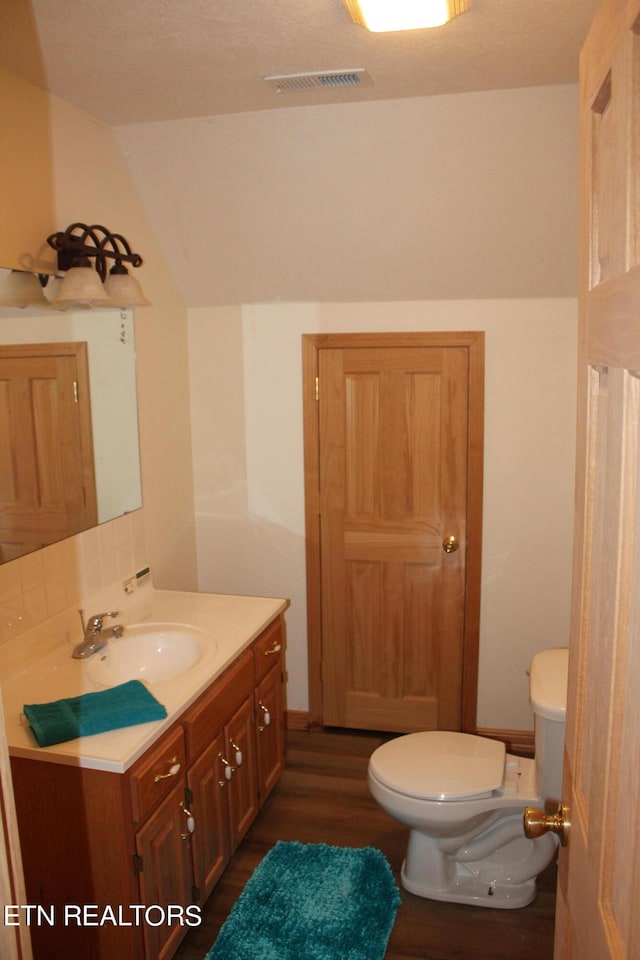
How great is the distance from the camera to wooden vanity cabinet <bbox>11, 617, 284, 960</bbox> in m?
1.84

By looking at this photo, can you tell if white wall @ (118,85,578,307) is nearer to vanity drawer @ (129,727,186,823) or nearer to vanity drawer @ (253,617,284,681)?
vanity drawer @ (253,617,284,681)

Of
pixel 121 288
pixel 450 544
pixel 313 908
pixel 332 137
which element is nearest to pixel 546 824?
pixel 313 908

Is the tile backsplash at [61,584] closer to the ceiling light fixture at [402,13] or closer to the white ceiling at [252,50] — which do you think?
the white ceiling at [252,50]

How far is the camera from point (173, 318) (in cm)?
326

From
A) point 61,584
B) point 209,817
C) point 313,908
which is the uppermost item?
point 61,584

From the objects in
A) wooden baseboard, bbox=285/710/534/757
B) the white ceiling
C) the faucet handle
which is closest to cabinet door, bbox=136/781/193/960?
the faucet handle

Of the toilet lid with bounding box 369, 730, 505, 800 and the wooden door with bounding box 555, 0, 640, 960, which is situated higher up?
the wooden door with bounding box 555, 0, 640, 960

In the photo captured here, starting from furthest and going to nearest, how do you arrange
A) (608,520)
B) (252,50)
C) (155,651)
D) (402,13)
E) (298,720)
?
(298,720) → (155,651) → (252,50) → (402,13) → (608,520)

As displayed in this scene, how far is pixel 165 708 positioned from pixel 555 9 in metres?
1.98

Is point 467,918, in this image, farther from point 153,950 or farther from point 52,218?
point 52,218

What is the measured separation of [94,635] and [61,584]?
0.63 ft

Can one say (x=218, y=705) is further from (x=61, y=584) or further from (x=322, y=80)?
(x=322, y=80)

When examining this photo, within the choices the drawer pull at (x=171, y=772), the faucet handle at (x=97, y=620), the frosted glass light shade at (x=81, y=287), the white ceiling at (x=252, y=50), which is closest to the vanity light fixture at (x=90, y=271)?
the frosted glass light shade at (x=81, y=287)

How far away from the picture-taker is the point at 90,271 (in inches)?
90.8
